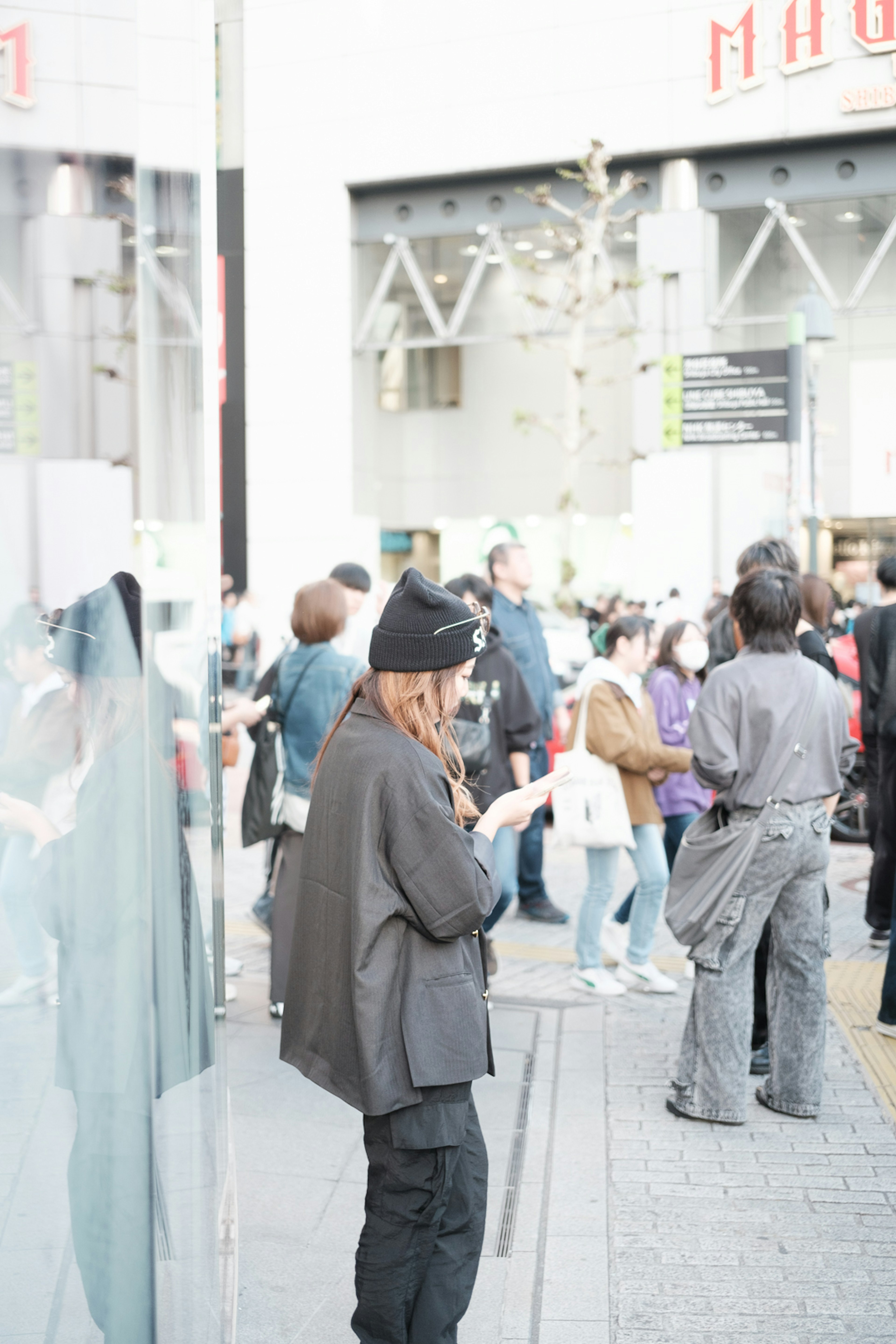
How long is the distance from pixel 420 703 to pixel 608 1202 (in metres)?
2.05

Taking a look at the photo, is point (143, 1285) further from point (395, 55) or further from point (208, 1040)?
point (395, 55)

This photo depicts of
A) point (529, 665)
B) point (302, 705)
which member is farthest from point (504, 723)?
point (302, 705)

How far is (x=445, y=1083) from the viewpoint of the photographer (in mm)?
2525

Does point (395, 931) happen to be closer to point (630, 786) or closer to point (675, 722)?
point (630, 786)

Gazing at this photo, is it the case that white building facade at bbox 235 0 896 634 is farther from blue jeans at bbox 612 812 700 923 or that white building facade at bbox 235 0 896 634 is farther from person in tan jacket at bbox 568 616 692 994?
person in tan jacket at bbox 568 616 692 994

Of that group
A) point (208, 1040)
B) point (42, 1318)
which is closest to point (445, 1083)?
point (208, 1040)

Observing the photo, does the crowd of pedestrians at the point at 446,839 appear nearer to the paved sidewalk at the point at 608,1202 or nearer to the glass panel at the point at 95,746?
the glass panel at the point at 95,746

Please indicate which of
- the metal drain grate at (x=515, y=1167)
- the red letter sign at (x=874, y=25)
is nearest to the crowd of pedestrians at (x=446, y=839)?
the metal drain grate at (x=515, y=1167)

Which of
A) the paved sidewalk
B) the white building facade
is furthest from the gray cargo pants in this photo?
the white building facade

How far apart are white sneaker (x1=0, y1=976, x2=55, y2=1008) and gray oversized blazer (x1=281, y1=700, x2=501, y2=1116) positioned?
67 centimetres

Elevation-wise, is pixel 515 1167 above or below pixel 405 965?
below

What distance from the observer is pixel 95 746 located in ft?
6.75

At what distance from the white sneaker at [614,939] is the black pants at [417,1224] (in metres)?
3.67

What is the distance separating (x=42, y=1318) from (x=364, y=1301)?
28.0 inches
